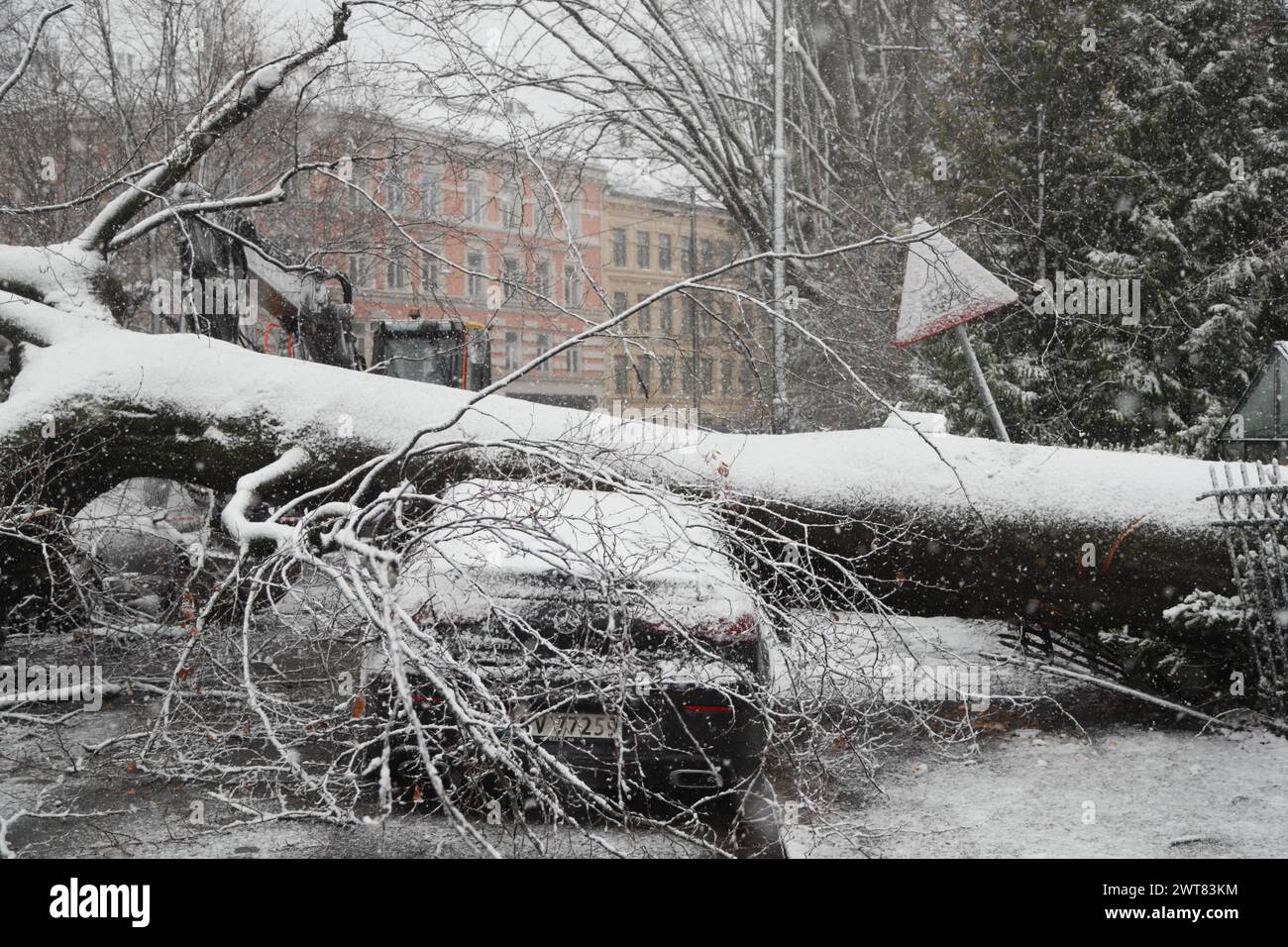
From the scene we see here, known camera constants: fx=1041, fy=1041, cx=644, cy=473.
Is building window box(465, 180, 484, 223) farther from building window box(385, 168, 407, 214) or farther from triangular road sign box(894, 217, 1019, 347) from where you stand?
triangular road sign box(894, 217, 1019, 347)

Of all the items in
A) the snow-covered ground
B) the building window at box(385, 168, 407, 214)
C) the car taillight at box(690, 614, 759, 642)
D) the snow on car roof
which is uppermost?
the building window at box(385, 168, 407, 214)

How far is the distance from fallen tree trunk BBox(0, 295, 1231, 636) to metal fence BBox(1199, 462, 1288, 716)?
0.71 ft

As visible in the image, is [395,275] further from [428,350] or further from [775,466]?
[775,466]

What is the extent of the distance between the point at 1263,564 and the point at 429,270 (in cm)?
602

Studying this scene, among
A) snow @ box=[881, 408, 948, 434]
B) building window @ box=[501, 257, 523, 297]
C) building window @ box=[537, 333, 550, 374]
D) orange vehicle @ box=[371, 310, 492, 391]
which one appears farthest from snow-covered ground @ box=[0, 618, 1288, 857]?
orange vehicle @ box=[371, 310, 492, 391]

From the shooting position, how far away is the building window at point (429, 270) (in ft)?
25.8

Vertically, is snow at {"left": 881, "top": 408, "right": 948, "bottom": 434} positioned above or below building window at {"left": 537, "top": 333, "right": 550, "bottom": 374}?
below

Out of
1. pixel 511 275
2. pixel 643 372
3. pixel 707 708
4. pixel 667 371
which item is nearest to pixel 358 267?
pixel 511 275

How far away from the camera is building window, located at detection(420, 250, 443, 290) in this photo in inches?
310

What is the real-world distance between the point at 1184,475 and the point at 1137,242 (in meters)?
6.66

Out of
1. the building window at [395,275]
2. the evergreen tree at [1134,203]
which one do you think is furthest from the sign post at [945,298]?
the evergreen tree at [1134,203]

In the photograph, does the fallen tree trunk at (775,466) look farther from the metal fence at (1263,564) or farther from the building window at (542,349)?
the building window at (542,349)
